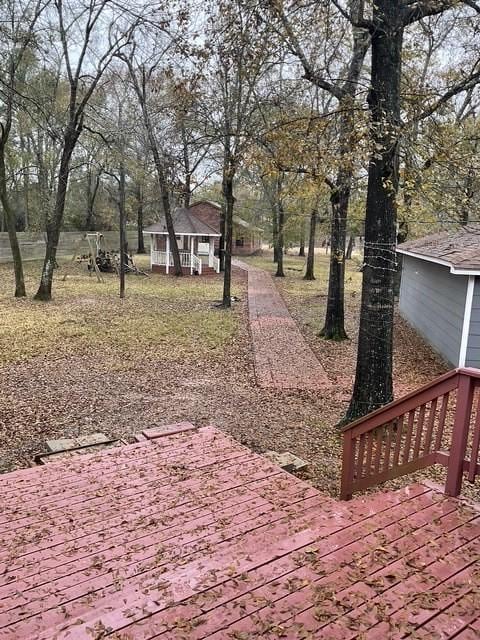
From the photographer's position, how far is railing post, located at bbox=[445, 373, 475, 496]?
2.86 meters

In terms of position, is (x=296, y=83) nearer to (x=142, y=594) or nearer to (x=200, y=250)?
(x=142, y=594)

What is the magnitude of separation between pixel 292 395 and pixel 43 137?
23.1 m

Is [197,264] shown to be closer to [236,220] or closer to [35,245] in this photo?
[35,245]

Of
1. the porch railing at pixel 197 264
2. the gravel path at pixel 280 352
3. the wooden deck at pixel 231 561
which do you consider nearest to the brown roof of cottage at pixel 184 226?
the porch railing at pixel 197 264

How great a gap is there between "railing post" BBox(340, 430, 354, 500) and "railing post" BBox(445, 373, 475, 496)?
0.77 meters

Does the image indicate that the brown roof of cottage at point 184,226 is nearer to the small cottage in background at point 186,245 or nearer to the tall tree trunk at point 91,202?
the small cottage in background at point 186,245

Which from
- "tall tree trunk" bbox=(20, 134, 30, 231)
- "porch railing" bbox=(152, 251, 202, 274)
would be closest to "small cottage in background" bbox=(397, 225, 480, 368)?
"porch railing" bbox=(152, 251, 202, 274)

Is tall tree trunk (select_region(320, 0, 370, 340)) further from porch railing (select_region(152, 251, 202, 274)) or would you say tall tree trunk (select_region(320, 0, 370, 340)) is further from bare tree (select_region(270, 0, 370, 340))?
porch railing (select_region(152, 251, 202, 274))

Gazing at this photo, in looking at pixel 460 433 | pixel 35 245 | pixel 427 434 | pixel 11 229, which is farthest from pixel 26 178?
pixel 460 433

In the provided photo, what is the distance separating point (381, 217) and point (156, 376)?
4.68 meters

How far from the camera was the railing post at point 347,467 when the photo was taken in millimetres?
3754

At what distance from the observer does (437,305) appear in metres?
11.0

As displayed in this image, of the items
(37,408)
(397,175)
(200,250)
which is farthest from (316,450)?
(200,250)

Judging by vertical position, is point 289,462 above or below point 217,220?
below
